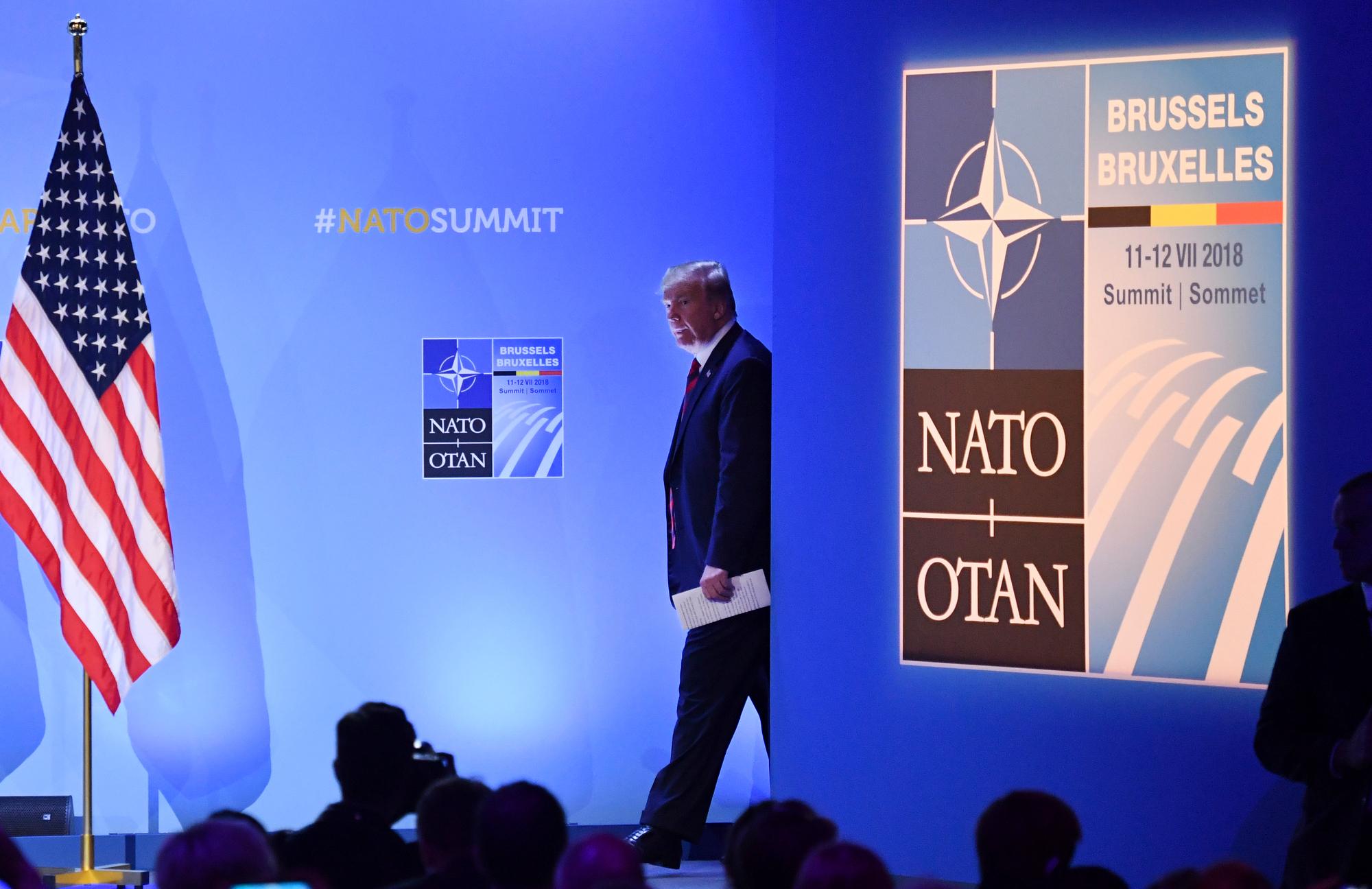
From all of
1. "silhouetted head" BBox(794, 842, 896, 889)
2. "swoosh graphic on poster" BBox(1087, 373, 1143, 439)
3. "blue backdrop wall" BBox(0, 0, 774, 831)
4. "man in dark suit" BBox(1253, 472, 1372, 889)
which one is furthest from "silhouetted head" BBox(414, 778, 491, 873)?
"blue backdrop wall" BBox(0, 0, 774, 831)

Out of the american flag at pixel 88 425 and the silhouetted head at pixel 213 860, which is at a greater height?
the american flag at pixel 88 425

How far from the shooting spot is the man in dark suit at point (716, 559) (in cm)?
507

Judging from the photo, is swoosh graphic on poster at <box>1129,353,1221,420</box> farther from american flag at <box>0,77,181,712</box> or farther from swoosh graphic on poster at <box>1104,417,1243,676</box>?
american flag at <box>0,77,181,712</box>

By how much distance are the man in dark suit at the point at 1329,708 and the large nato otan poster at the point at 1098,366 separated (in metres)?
0.82

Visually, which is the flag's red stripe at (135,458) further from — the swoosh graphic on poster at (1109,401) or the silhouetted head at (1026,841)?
the silhouetted head at (1026,841)

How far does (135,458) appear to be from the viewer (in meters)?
5.27

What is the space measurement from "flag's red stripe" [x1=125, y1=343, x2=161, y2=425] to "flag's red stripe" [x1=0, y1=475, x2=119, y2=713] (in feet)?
1.72

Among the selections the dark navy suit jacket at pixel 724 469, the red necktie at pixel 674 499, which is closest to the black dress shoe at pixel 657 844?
the dark navy suit jacket at pixel 724 469

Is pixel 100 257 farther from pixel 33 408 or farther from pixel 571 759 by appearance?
pixel 571 759

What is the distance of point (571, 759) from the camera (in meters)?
5.94

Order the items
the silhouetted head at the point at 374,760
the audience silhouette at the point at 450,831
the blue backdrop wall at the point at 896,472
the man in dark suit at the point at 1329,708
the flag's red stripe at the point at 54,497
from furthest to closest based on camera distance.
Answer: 1. the flag's red stripe at the point at 54,497
2. the blue backdrop wall at the point at 896,472
3. the man in dark suit at the point at 1329,708
4. the silhouetted head at the point at 374,760
5. the audience silhouette at the point at 450,831

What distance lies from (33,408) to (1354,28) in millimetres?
4306

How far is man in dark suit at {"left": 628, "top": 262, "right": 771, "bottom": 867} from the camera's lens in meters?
5.07

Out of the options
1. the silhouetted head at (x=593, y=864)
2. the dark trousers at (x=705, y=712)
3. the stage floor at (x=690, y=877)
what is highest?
the silhouetted head at (x=593, y=864)
